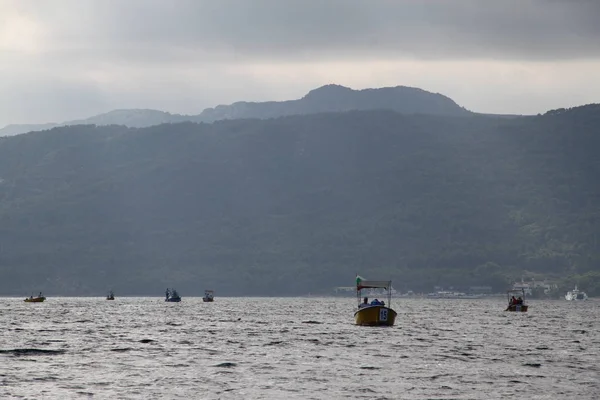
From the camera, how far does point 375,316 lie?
482 ft

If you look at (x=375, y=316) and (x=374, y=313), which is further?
(x=375, y=316)

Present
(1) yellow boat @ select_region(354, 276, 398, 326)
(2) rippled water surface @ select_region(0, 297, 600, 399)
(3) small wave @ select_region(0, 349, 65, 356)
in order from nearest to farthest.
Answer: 1. (2) rippled water surface @ select_region(0, 297, 600, 399)
2. (3) small wave @ select_region(0, 349, 65, 356)
3. (1) yellow boat @ select_region(354, 276, 398, 326)

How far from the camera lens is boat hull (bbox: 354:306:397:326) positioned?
5758 inches

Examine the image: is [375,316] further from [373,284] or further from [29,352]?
[29,352]

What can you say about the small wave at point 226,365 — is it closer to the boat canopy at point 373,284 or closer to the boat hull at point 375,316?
the boat canopy at point 373,284

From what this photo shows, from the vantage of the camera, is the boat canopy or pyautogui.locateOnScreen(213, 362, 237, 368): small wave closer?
pyautogui.locateOnScreen(213, 362, 237, 368): small wave

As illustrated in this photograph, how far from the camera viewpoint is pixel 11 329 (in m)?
140

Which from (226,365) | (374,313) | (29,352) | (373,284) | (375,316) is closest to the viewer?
(226,365)

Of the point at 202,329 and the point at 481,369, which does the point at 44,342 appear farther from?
the point at 481,369

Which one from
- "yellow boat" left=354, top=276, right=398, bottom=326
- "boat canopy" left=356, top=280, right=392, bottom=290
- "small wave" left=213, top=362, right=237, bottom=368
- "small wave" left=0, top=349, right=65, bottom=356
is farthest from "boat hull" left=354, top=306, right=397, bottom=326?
"small wave" left=213, top=362, right=237, bottom=368

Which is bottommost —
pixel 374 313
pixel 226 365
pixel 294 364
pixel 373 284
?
pixel 226 365

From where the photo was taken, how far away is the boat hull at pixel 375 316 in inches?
5758

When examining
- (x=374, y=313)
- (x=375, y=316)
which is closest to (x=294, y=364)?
(x=374, y=313)

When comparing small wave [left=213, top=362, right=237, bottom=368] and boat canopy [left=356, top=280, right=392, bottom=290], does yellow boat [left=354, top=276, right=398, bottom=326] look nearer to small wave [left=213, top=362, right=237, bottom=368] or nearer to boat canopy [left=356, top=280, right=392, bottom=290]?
boat canopy [left=356, top=280, right=392, bottom=290]
